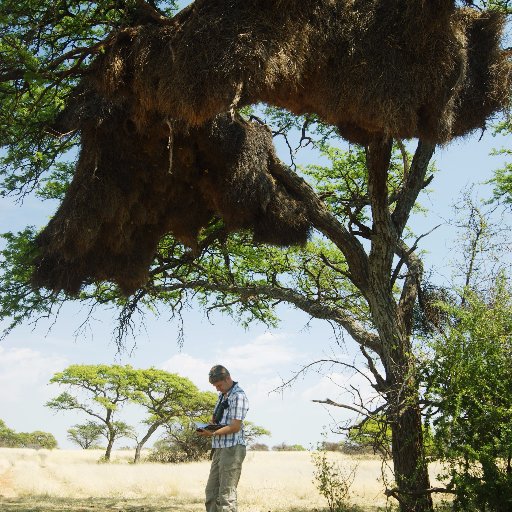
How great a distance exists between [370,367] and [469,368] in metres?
1.60

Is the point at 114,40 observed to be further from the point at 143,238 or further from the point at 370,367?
the point at 370,367

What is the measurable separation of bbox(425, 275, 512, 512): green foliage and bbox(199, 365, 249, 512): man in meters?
1.71

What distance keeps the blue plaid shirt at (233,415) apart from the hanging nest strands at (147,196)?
223 cm

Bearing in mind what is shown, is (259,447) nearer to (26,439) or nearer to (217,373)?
(26,439)

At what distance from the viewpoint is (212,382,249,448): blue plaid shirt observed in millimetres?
5457

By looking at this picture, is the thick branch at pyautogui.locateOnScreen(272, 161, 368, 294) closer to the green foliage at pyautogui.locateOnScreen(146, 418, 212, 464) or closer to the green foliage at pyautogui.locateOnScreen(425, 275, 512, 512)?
the green foliage at pyautogui.locateOnScreen(425, 275, 512, 512)

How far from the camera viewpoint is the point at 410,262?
26.1 ft

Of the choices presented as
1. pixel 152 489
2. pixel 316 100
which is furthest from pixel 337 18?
pixel 152 489

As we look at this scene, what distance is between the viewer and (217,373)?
18.5 feet

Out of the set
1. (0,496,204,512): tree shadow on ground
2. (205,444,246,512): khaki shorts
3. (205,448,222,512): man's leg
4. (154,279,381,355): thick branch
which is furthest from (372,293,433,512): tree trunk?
(0,496,204,512): tree shadow on ground

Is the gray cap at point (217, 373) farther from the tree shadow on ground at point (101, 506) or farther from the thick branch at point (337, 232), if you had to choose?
the tree shadow on ground at point (101, 506)

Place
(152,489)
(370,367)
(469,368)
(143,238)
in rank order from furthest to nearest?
(152,489) → (143,238) → (370,367) → (469,368)

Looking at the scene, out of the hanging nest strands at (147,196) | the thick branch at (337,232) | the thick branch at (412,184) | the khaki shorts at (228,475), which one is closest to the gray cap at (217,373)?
the khaki shorts at (228,475)

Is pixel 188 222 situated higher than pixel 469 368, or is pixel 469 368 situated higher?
pixel 188 222
